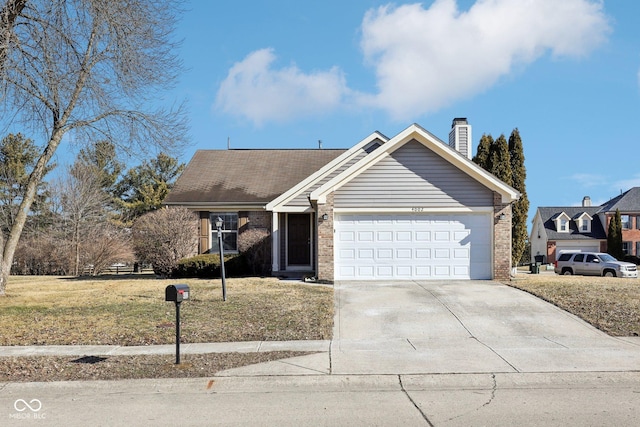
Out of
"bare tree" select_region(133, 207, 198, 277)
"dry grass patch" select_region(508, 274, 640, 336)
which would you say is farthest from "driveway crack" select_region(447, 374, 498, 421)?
"bare tree" select_region(133, 207, 198, 277)

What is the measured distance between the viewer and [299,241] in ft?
71.7

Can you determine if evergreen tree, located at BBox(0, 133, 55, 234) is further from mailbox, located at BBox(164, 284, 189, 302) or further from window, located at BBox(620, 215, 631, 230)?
window, located at BBox(620, 215, 631, 230)

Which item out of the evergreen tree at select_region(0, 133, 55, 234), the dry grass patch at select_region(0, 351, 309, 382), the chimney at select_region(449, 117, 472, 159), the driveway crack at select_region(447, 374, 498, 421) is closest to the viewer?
the driveway crack at select_region(447, 374, 498, 421)

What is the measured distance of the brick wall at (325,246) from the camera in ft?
56.1

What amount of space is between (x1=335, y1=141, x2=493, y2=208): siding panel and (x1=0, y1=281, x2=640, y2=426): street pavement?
670cm

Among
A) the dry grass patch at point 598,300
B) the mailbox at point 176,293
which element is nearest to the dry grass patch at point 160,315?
the mailbox at point 176,293

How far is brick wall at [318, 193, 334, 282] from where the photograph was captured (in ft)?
56.1

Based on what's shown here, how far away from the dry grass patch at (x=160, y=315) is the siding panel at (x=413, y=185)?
3.40 m

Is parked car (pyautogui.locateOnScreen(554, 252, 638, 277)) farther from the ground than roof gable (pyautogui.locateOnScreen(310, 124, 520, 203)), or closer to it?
closer to it

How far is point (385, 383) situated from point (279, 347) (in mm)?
2564

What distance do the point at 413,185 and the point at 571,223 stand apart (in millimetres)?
40284

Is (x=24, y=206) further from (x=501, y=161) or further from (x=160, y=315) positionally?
(x=501, y=161)

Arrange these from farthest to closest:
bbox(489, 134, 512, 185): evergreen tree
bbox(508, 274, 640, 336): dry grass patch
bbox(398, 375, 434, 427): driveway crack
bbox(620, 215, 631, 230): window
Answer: bbox(620, 215, 631, 230): window < bbox(489, 134, 512, 185): evergreen tree < bbox(508, 274, 640, 336): dry grass patch < bbox(398, 375, 434, 427): driveway crack

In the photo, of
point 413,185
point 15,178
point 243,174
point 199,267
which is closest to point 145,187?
point 15,178
